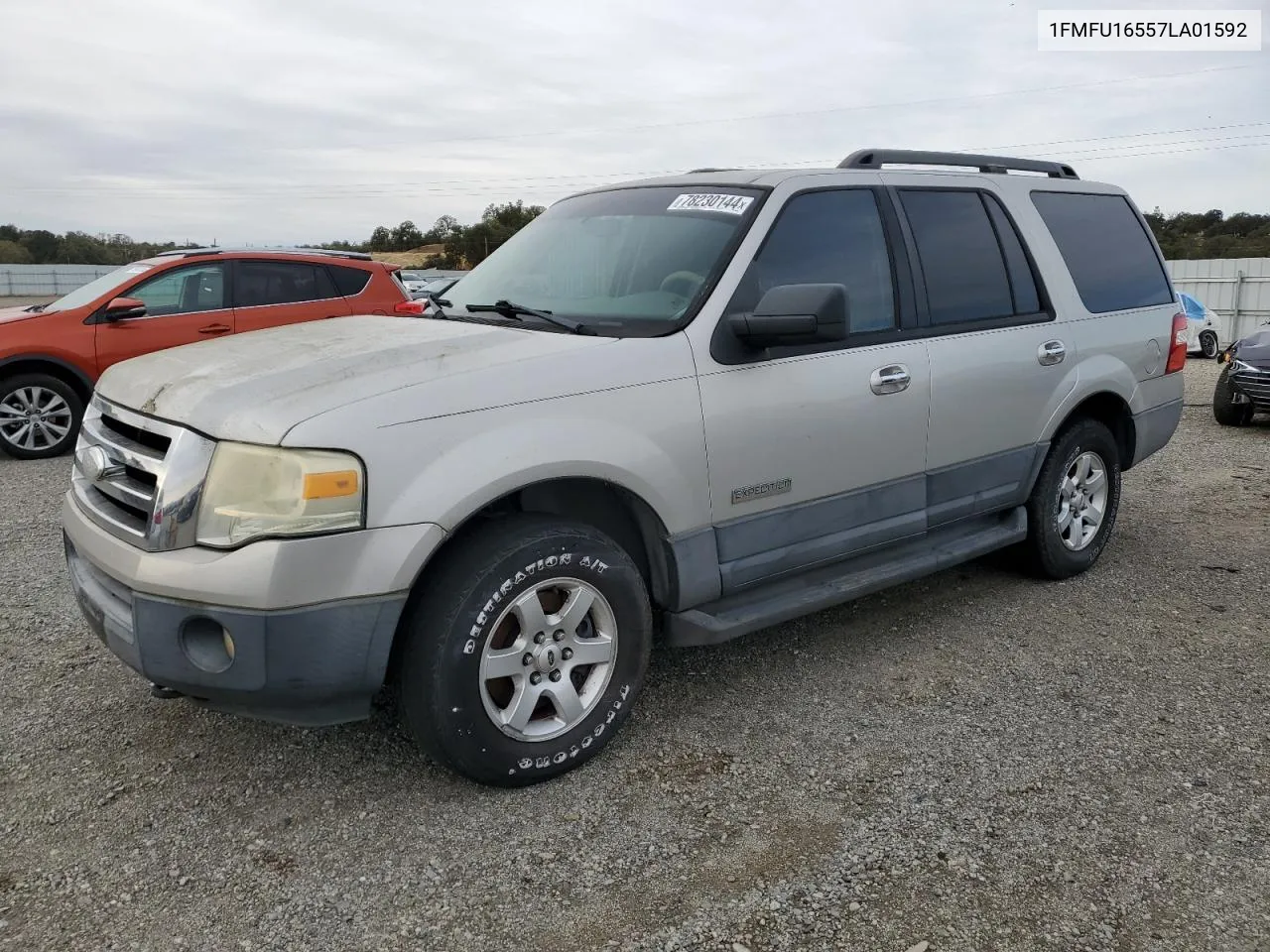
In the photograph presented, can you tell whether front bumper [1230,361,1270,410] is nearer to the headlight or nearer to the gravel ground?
the gravel ground

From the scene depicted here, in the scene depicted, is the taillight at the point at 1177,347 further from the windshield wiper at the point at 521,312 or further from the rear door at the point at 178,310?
the rear door at the point at 178,310

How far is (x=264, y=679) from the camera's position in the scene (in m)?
2.49

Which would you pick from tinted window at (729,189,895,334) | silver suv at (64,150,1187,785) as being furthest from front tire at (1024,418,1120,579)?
tinted window at (729,189,895,334)

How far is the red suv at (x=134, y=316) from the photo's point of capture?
316 inches

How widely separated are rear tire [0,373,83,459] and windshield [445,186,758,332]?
5.75 meters

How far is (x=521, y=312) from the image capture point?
3.47 meters

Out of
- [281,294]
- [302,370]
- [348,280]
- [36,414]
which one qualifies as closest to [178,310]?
[281,294]

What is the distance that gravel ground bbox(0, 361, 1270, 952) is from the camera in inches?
93.0

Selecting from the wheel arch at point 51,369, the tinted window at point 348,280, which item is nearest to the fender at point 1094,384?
the tinted window at point 348,280

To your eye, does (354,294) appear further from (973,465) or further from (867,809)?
(867,809)

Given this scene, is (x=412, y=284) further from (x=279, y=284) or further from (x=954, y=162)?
(x=954, y=162)

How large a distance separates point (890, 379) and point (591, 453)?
4.47 feet

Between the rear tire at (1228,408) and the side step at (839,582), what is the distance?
664cm

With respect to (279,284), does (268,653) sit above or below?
below
